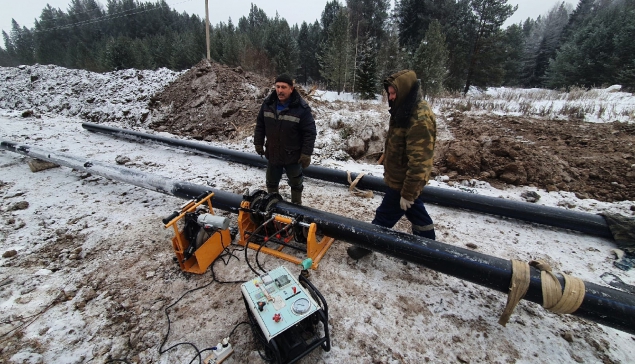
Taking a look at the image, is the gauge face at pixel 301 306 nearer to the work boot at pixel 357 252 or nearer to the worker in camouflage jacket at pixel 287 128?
the work boot at pixel 357 252

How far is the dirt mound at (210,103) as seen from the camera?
7699 millimetres

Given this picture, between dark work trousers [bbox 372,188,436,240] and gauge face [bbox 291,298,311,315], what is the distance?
4.08 feet

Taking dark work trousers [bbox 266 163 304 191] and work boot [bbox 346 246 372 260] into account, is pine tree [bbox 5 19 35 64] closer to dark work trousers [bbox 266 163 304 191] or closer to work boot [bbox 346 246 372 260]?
dark work trousers [bbox 266 163 304 191]

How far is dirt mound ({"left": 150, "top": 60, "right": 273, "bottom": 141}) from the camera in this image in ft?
25.3

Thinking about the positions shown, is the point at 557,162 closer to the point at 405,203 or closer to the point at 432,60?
the point at 405,203

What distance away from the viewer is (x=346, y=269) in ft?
8.63

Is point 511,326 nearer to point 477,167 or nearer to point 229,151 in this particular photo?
point 477,167

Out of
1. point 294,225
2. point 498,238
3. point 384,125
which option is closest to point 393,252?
point 294,225

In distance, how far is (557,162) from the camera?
4410 millimetres

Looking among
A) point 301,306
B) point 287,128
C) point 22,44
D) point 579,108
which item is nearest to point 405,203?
point 301,306

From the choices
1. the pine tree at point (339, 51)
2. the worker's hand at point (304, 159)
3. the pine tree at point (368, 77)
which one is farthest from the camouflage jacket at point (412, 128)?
the pine tree at point (339, 51)

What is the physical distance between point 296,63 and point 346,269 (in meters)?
31.4

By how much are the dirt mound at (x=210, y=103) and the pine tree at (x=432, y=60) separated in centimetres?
1135

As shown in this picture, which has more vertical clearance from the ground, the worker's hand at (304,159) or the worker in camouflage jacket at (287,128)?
the worker in camouflage jacket at (287,128)
